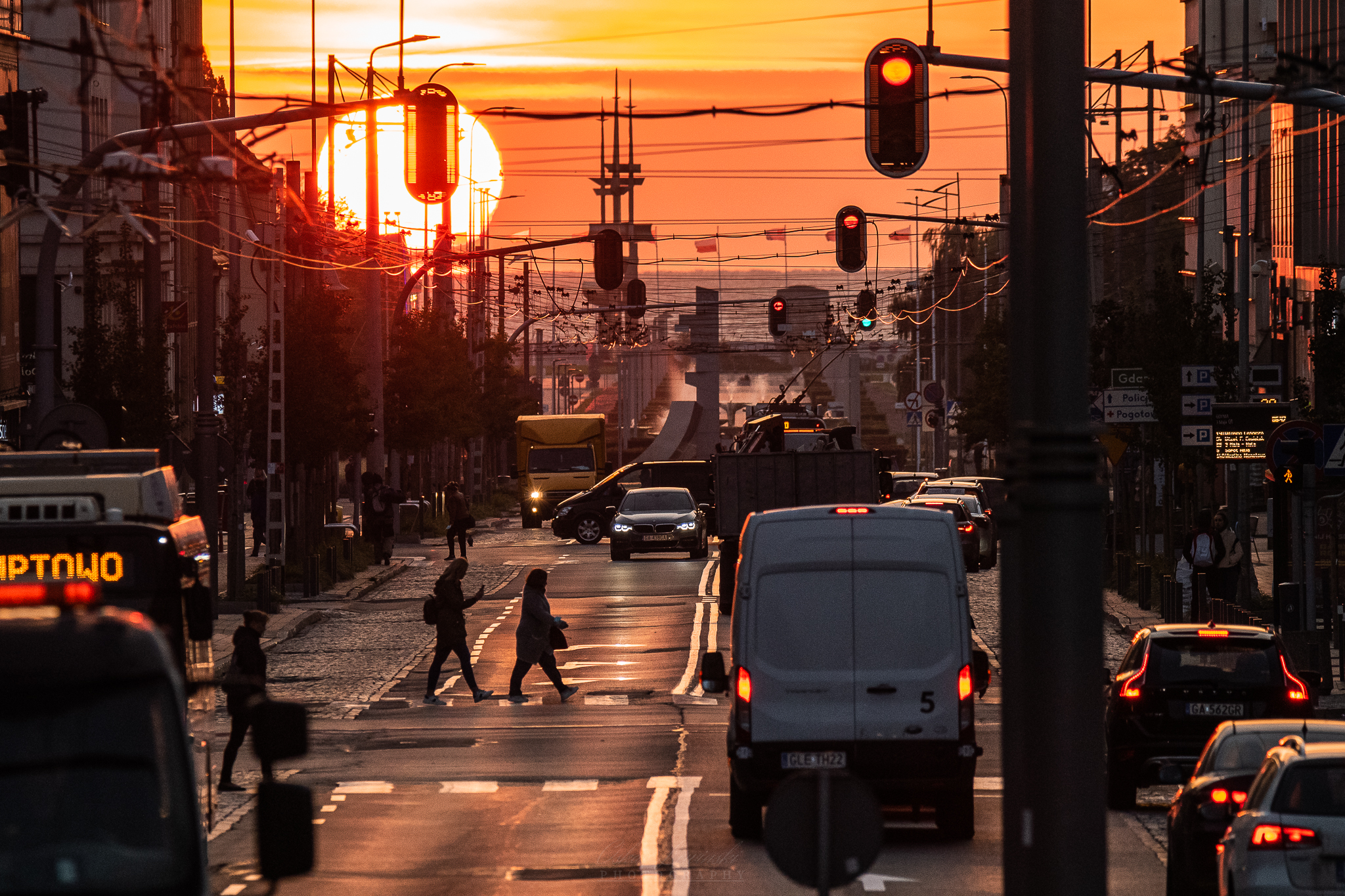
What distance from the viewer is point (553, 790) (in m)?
18.2

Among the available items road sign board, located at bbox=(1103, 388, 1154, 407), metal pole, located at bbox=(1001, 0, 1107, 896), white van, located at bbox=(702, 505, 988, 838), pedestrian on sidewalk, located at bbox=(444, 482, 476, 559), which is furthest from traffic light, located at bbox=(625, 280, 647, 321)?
metal pole, located at bbox=(1001, 0, 1107, 896)

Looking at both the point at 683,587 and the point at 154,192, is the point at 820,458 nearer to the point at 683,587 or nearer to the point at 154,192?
the point at 683,587

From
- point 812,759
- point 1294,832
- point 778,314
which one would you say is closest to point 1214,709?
point 812,759

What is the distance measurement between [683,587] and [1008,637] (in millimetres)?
32769

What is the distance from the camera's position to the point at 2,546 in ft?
43.3

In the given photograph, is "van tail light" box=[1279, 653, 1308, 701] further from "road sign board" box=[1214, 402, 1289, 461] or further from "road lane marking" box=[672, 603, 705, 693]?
"road sign board" box=[1214, 402, 1289, 461]

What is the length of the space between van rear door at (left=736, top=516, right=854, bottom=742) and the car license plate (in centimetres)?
377

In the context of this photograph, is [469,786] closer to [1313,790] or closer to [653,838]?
[653,838]

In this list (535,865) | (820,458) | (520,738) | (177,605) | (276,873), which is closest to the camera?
(276,873)

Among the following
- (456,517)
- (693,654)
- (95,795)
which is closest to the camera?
(95,795)

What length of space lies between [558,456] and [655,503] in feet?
69.8

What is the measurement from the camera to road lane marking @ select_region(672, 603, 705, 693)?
26703 mm

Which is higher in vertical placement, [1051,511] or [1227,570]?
[1051,511]

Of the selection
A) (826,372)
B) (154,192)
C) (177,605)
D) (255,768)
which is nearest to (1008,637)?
(177,605)
